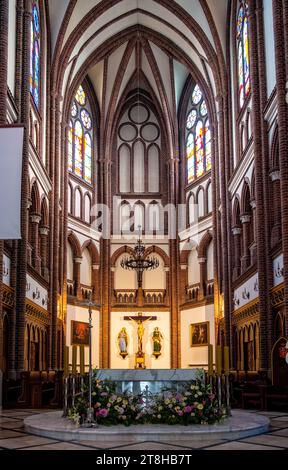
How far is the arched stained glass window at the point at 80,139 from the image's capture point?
3462 centimetres

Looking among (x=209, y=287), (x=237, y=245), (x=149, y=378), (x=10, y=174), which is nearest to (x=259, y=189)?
(x=237, y=245)

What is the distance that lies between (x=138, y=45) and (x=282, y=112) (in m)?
19.8

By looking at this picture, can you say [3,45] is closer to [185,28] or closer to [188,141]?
[185,28]

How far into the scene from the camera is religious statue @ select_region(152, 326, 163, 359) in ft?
114

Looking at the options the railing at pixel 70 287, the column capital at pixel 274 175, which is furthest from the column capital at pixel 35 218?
the column capital at pixel 274 175

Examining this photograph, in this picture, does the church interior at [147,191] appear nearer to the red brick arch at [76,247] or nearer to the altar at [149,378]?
the red brick arch at [76,247]

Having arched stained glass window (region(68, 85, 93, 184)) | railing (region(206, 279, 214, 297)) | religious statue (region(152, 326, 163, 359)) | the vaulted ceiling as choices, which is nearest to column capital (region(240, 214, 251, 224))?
the vaulted ceiling

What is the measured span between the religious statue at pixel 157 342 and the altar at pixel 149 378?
23.1 meters

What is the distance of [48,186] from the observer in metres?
27.5

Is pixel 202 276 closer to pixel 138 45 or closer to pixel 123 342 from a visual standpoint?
pixel 123 342

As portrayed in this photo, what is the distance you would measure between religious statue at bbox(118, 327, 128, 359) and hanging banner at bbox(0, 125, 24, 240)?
2566 centimetres

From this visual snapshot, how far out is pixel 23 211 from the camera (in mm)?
20656
